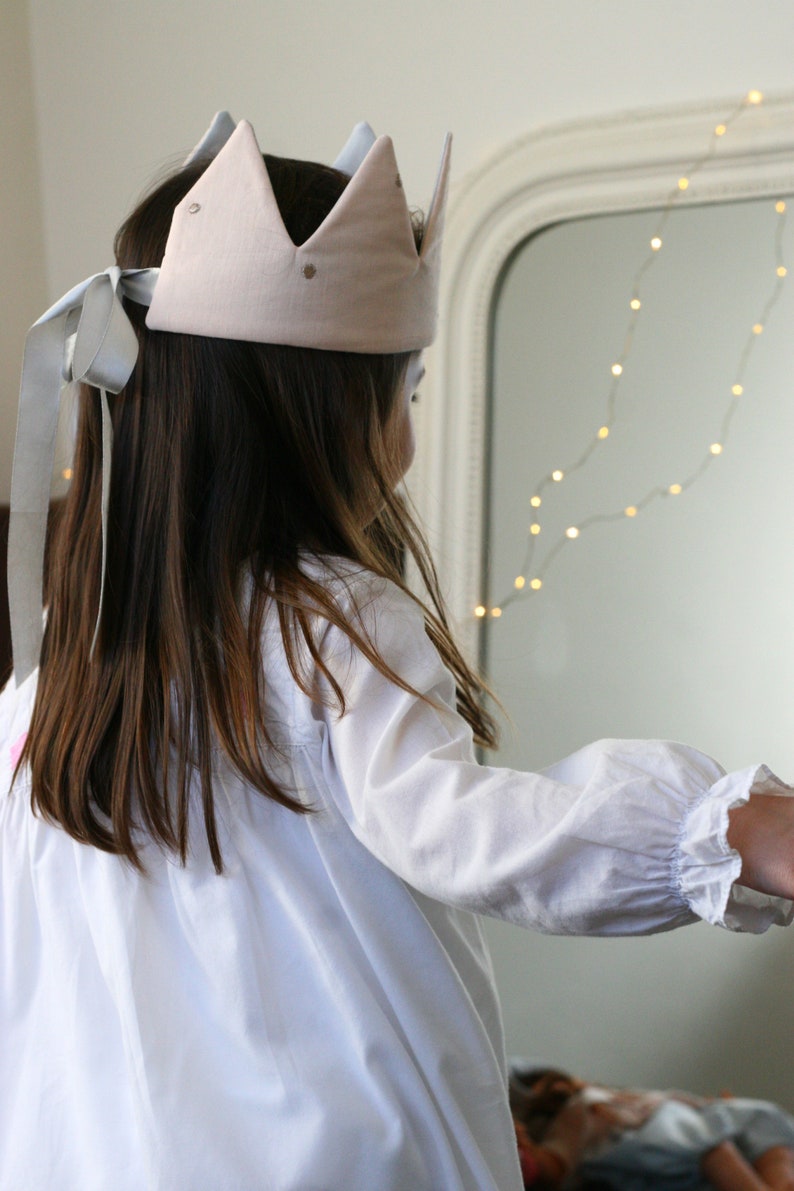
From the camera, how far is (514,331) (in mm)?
1581

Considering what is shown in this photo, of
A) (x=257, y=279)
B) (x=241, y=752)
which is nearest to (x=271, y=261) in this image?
(x=257, y=279)

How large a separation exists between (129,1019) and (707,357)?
1.16m

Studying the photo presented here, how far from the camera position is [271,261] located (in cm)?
66

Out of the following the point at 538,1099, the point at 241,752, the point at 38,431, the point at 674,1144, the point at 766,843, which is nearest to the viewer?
the point at 766,843

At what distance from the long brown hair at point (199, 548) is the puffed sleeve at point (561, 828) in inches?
4.1

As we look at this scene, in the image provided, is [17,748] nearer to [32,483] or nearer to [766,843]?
[32,483]

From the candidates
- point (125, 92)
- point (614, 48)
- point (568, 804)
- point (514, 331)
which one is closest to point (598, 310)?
point (514, 331)

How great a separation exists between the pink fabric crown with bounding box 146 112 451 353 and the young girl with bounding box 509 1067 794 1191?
1.08 metres

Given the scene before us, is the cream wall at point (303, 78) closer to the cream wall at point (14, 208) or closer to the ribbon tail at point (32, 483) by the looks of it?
the cream wall at point (14, 208)

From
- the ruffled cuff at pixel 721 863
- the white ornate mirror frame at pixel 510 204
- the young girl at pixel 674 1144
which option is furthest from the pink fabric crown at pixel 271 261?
the young girl at pixel 674 1144

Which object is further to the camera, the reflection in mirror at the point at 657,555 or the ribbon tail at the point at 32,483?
the reflection in mirror at the point at 657,555

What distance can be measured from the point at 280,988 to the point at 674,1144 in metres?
0.87

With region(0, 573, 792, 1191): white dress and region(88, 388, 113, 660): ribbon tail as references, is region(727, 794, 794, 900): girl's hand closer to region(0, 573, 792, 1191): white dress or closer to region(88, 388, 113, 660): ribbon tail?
region(0, 573, 792, 1191): white dress

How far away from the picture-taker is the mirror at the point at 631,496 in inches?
57.4
